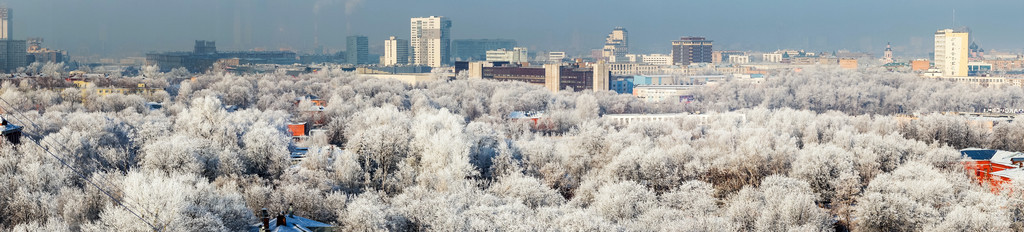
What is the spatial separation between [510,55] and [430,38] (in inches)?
313

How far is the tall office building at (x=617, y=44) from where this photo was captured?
412 feet

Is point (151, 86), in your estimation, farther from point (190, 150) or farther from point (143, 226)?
point (143, 226)

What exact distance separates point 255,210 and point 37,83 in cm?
2701

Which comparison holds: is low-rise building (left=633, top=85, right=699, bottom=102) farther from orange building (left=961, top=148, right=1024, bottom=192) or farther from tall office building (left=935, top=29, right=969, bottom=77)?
orange building (left=961, top=148, right=1024, bottom=192)

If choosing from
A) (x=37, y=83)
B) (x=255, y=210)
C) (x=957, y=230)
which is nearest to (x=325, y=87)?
(x=37, y=83)

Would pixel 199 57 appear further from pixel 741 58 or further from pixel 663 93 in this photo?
Result: pixel 741 58

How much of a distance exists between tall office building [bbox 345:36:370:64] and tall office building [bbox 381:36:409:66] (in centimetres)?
404

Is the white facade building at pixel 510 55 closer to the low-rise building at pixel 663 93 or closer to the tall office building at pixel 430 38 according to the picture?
the tall office building at pixel 430 38

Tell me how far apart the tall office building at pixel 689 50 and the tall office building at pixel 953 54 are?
3359cm

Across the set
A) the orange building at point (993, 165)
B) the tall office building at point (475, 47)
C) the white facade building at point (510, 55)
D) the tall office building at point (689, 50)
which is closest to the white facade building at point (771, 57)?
the tall office building at point (689, 50)

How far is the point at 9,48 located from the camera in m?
46.9

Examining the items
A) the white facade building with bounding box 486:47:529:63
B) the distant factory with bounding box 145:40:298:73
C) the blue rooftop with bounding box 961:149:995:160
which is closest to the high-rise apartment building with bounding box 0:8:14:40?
the distant factory with bounding box 145:40:298:73

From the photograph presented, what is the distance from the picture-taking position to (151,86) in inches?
1720

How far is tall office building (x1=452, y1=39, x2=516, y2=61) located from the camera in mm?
102688
